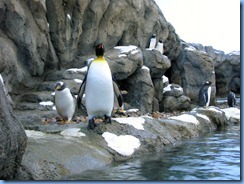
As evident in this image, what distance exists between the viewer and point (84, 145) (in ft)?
11.7

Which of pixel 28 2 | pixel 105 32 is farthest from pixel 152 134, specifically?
pixel 105 32

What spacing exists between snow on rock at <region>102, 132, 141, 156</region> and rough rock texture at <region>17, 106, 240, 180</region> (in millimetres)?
37

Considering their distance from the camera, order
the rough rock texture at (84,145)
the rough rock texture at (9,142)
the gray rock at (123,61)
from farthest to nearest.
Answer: the gray rock at (123,61), the rough rock texture at (84,145), the rough rock texture at (9,142)

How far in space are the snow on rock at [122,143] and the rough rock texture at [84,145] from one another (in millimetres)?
37

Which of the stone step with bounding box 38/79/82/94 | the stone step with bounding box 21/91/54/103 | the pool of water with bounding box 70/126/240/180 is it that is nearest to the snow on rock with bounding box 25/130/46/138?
the pool of water with bounding box 70/126/240/180

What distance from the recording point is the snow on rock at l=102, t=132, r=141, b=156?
12.4ft

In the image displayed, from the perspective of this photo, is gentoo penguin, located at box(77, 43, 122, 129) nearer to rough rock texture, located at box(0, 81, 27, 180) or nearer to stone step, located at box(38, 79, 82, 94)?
rough rock texture, located at box(0, 81, 27, 180)

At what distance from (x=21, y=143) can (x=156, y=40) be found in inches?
477

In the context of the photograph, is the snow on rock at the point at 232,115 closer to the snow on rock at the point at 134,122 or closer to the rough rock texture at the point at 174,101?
the rough rock texture at the point at 174,101

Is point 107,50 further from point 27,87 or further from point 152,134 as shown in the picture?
point 152,134

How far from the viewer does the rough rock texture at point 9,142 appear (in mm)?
2387

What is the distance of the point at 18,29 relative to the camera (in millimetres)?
7871

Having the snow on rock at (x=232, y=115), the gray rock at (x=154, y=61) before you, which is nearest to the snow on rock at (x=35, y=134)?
the snow on rock at (x=232, y=115)

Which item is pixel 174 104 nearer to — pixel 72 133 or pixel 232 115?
pixel 232 115
